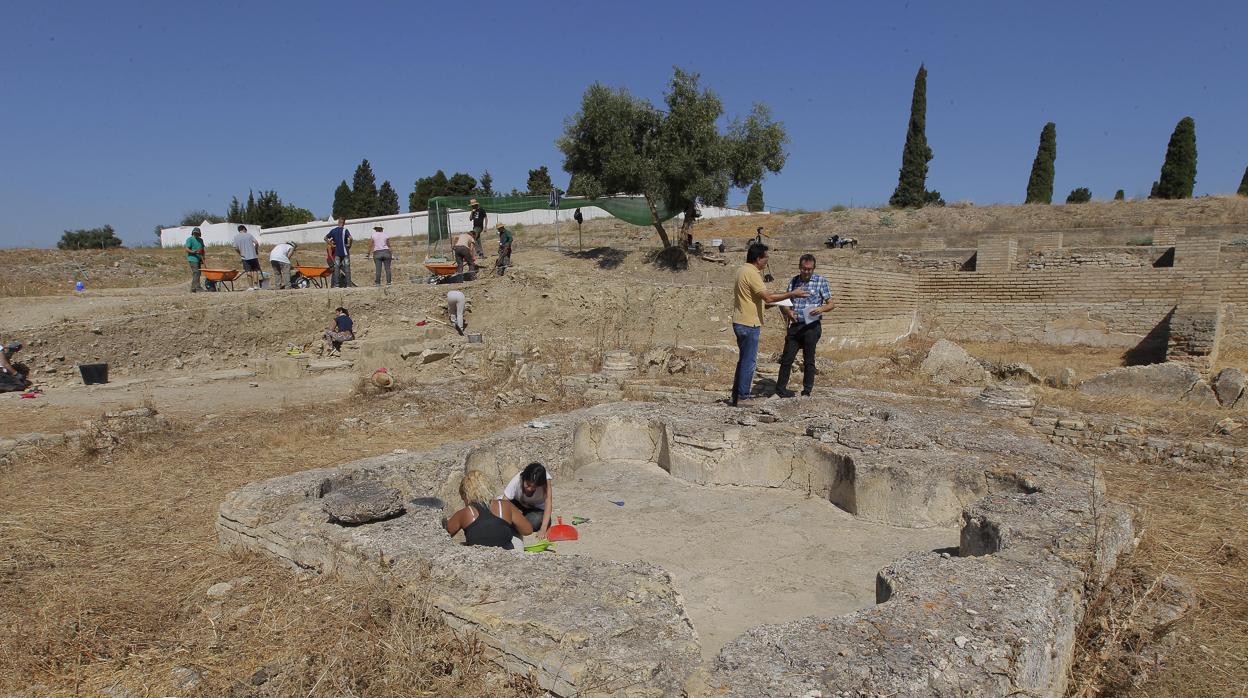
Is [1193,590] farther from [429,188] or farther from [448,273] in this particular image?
[429,188]

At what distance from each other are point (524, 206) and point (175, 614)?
26563 mm

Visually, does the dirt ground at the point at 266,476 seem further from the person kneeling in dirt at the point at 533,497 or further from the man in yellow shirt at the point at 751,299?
the man in yellow shirt at the point at 751,299

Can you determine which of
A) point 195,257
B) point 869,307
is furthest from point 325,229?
point 869,307

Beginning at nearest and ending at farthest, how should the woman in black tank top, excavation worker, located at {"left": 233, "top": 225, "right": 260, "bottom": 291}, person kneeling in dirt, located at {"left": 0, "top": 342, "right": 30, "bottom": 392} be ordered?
1. the woman in black tank top
2. person kneeling in dirt, located at {"left": 0, "top": 342, "right": 30, "bottom": 392}
3. excavation worker, located at {"left": 233, "top": 225, "right": 260, "bottom": 291}

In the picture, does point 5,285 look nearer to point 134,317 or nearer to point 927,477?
point 134,317

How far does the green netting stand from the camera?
2475 centimetres

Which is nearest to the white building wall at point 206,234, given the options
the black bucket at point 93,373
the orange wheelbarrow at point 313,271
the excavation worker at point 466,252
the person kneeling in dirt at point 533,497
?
the orange wheelbarrow at point 313,271

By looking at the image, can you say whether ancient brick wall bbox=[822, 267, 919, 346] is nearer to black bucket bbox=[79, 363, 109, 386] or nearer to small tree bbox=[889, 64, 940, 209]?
black bucket bbox=[79, 363, 109, 386]

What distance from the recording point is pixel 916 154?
37438 mm

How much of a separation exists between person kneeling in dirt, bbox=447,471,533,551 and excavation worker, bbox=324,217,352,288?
13.7 m

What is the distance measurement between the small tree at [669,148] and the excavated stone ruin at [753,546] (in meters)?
13.8

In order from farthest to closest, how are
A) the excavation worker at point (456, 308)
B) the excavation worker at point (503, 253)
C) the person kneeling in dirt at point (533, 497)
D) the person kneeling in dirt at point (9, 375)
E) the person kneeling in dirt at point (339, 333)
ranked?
the excavation worker at point (503, 253), the excavation worker at point (456, 308), the person kneeling in dirt at point (339, 333), the person kneeling in dirt at point (9, 375), the person kneeling in dirt at point (533, 497)

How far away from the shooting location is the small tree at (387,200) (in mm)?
52281

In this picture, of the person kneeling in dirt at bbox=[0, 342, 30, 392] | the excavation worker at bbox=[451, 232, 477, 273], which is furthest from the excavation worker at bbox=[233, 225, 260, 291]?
the person kneeling in dirt at bbox=[0, 342, 30, 392]
